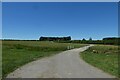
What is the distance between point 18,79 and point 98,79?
337 centimetres

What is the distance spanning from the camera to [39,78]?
1309 centimetres

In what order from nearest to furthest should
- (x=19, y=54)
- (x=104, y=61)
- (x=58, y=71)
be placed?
(x=58, y=71) < (x=104, y=61) < (x=19, y=54)

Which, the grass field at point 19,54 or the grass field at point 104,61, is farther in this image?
the grass field at point 19,54

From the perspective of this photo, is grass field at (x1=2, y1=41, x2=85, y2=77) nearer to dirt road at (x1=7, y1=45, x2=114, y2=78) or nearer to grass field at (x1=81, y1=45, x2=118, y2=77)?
dirt road at (x1=7, y1=45, x2=114, y2=78)

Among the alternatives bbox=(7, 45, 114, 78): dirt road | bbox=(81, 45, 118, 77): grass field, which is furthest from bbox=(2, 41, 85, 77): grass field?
bbox=(81, 45, 118, 77): grass field

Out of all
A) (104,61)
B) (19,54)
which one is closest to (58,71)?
(104,61)

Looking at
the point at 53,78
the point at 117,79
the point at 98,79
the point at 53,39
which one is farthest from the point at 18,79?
the point at 53,39

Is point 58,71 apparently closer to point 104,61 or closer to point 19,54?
point 104,61

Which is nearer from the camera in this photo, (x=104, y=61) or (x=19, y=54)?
(x=104, y=61)

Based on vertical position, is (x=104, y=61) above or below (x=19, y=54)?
below

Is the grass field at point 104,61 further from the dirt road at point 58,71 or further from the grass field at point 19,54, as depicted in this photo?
the grass field at point 19,54

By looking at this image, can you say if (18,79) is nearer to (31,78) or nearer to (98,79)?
(31,78)

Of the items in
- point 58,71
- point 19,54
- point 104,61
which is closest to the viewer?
point 58,71

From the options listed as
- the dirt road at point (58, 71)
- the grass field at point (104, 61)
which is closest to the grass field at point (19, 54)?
the dirt road at point (58, 71)
